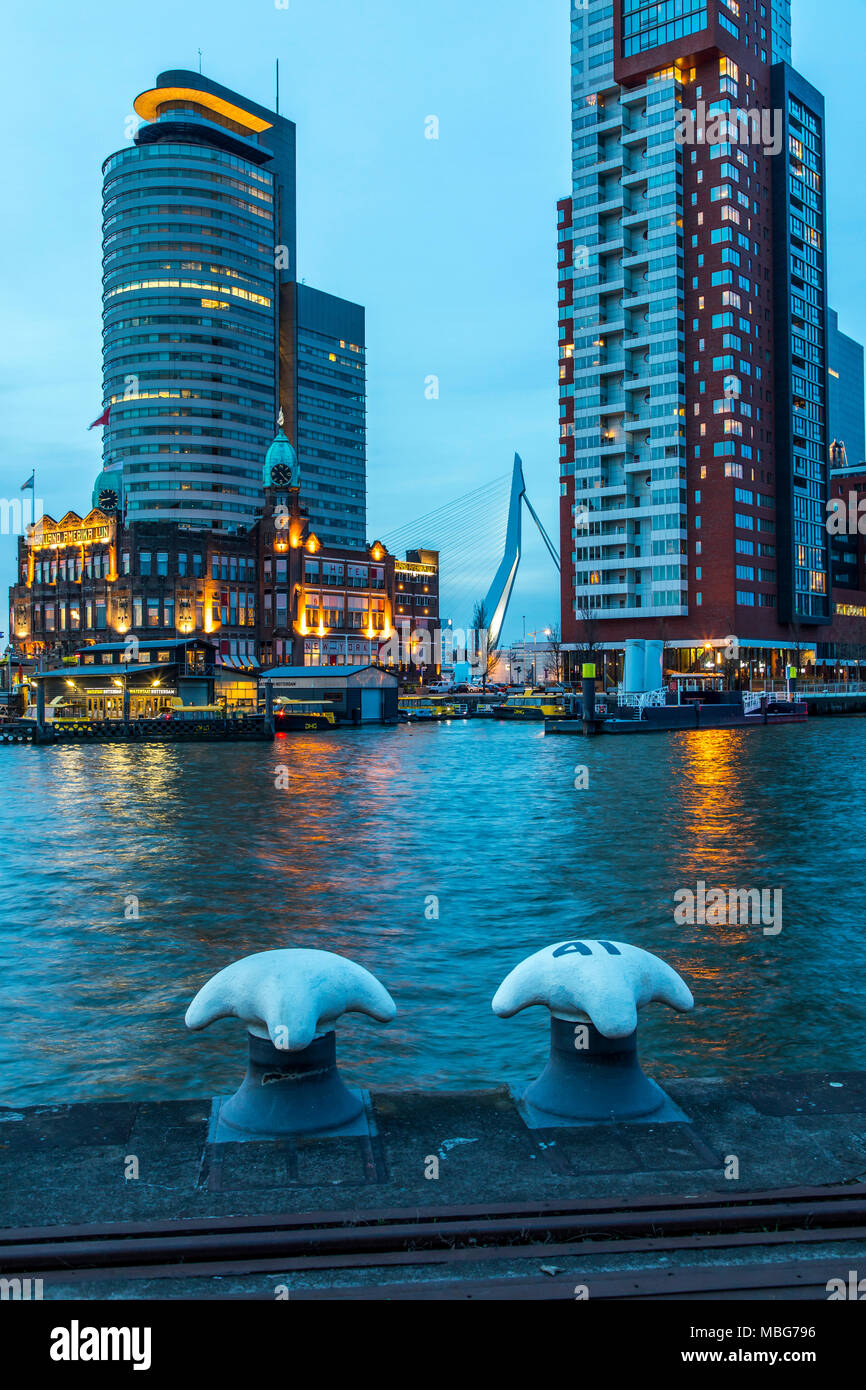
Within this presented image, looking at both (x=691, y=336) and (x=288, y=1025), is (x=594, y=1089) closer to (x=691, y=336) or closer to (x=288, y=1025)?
(x=288, y=1025)

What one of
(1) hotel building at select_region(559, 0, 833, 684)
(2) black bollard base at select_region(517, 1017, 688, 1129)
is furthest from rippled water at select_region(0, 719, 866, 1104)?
(1) hotel building at select_region(559, 0, 833, 684)

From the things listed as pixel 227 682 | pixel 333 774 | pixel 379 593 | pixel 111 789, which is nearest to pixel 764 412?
pixel 379 593

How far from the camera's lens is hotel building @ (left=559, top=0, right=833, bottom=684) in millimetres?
138750

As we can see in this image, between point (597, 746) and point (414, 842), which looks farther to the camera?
point (597, 746)

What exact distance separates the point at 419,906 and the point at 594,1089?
17.5 metres

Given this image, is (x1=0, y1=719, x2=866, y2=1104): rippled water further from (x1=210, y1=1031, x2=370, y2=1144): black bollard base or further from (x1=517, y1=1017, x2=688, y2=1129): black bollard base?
(x1=517, y1=1017, x2=688, y2=1129): black bollard base

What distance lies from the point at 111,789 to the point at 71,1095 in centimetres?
4464

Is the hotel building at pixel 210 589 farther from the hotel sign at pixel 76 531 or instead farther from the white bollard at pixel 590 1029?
the white bollard at pixel 590 1029

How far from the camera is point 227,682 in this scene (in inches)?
4889

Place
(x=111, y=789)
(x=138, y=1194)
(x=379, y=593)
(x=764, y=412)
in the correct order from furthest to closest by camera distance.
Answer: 1. (x=379, y=593)
2. (x=764, y=412)
3. (x=111, y=789)
4. (x=138, y=1194)

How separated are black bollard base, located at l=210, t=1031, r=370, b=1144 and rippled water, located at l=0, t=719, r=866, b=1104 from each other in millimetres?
4878

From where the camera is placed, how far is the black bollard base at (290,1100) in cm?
870

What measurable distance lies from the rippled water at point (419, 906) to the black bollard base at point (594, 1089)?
511 centimetres
